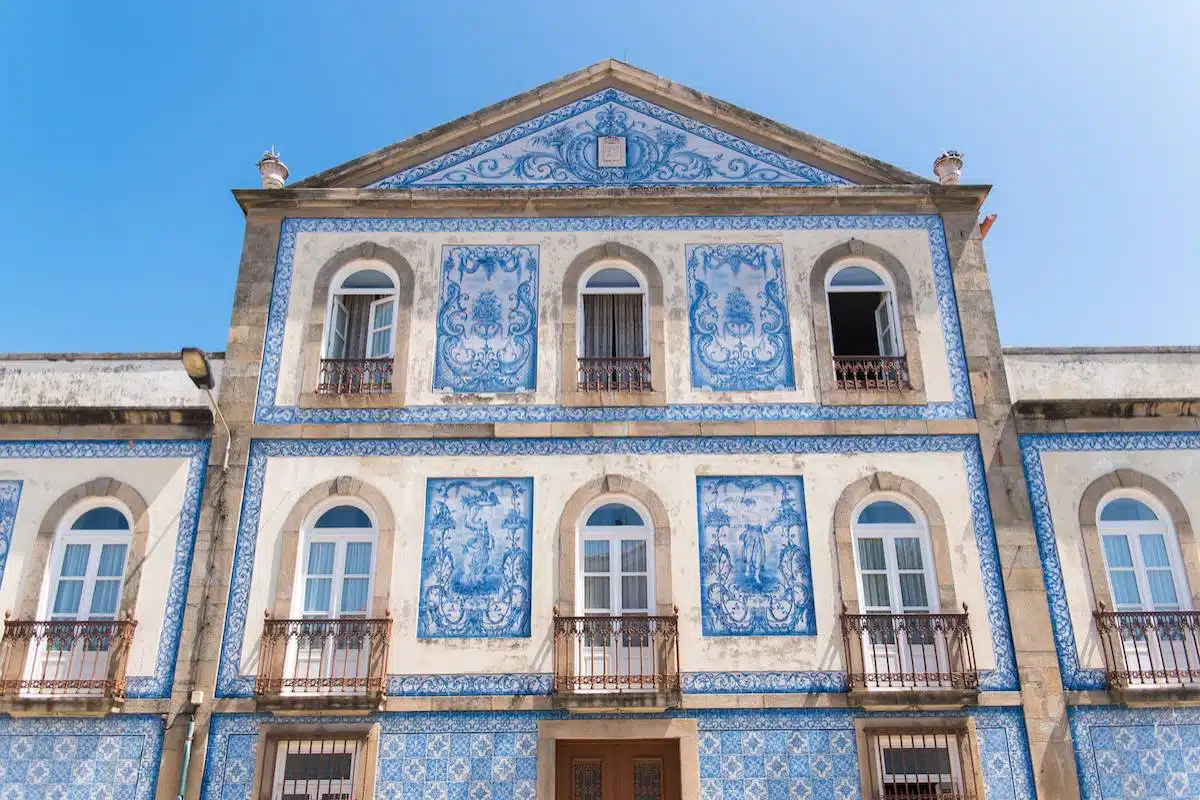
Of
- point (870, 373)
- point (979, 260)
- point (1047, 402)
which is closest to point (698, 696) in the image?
point (870, 373)

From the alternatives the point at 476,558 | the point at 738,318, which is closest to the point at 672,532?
the point at 476,558

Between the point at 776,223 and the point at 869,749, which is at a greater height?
the point at 776,223

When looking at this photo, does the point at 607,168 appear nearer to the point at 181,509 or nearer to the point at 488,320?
the point at 488,320

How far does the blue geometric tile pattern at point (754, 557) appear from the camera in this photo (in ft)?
37.4

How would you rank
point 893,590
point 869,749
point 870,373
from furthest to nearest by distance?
point 870,373 < point 893,590 < point 869,749

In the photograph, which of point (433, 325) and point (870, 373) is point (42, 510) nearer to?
point (433, 325)

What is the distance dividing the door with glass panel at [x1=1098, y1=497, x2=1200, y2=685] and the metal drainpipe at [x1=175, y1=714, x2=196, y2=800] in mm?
9912

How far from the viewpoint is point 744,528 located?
11.8 m

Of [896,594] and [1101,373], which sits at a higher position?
[1101,373]

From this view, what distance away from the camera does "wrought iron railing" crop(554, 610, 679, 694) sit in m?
11.1

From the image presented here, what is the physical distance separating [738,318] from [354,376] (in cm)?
475

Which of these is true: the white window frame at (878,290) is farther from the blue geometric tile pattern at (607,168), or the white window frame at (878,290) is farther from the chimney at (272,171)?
the chimney at (272,171)

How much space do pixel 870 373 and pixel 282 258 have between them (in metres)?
7.52

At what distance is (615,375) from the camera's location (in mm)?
12680
